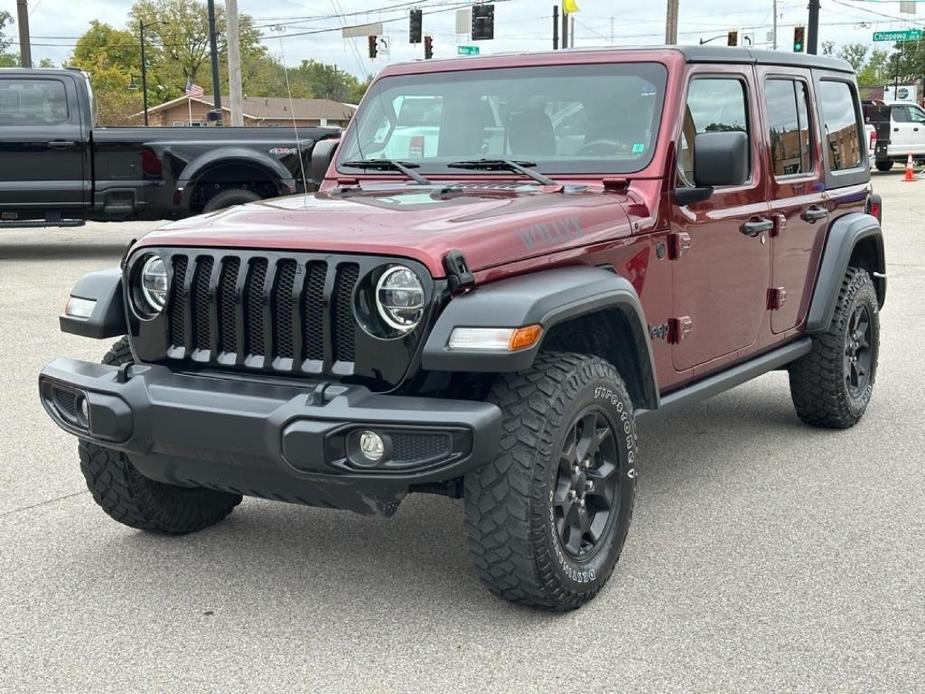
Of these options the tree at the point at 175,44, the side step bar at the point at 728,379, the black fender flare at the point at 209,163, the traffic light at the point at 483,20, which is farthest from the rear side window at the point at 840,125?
the tree at the point at 175,44

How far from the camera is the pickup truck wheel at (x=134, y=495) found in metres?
4.15

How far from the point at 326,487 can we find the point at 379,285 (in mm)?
625

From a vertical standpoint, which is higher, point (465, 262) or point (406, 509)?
point (465, 262)

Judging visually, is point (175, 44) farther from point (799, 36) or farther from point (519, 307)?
point (519, 307)

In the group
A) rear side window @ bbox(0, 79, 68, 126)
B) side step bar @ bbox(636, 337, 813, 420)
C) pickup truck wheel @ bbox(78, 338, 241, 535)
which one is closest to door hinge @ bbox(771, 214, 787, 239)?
side step bar @ bbox(636, 337, 813, 420)

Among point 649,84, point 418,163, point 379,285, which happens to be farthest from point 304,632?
point 649,84

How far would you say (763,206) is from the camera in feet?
16.6

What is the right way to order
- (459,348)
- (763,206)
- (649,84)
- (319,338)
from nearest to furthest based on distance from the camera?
(459,348), (319,338), (649,84), (763,206)

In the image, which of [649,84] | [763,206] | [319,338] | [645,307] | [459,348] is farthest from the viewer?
[763,206]

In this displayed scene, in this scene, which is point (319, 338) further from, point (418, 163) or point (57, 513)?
point (57, 513)

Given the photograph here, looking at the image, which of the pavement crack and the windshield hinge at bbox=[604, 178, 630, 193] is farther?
the pavement crack

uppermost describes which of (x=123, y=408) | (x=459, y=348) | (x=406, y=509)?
(x=459, y=348)

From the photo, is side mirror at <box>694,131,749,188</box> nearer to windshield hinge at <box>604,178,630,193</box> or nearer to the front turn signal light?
windshield hinge at <box>604,178,630,193</box>

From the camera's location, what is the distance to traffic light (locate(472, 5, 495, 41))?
34.5 meters
